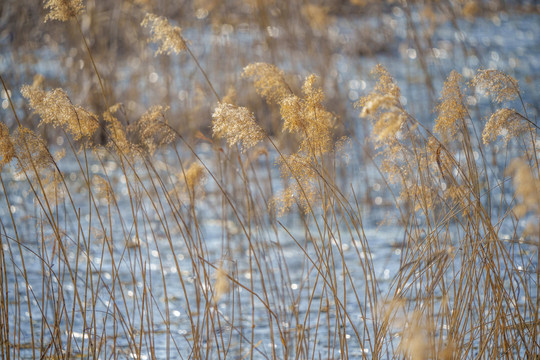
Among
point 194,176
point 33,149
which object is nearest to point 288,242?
point 194,176

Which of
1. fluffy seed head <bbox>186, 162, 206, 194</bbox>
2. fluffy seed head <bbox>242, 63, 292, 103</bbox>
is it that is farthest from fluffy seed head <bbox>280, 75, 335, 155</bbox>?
fluffy seed head <bbox>186, 162, 206, 194</bbox>

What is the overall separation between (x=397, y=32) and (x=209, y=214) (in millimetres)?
4418

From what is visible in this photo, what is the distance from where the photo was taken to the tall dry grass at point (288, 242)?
46.9 inches

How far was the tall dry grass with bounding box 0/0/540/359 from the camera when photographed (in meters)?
1.19

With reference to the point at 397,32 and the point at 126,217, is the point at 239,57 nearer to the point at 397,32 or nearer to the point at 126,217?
the point at 126,217

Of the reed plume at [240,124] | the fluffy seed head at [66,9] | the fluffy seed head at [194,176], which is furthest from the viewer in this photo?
the fluffy seed head at [194,176]

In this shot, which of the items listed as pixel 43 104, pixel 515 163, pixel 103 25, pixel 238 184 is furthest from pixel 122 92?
pixel 515 163

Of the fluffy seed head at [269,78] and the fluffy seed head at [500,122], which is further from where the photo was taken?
the fluffy seed head at [269,78]

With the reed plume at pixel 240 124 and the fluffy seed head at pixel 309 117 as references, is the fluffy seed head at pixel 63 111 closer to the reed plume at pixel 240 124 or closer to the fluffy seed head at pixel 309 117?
the reed plume at pixel 240 124

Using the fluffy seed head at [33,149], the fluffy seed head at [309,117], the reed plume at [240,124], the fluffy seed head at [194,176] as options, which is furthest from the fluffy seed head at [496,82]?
the fluffy seed head at [33,149]

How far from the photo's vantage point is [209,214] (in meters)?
3.58

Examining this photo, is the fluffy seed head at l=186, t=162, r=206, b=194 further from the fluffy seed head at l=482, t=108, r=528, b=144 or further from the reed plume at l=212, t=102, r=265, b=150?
the fluffy seed head at l=482, t=108, r=528, b=144

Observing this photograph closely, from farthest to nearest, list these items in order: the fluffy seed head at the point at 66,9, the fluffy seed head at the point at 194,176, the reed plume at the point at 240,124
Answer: the fluffy seed head at the point at 194,176
the fluffy seed head at the point at 66,9
the reed plume at the point at 240,124

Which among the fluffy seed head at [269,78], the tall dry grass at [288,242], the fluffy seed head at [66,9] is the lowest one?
the tall dry grass at [288,242]
